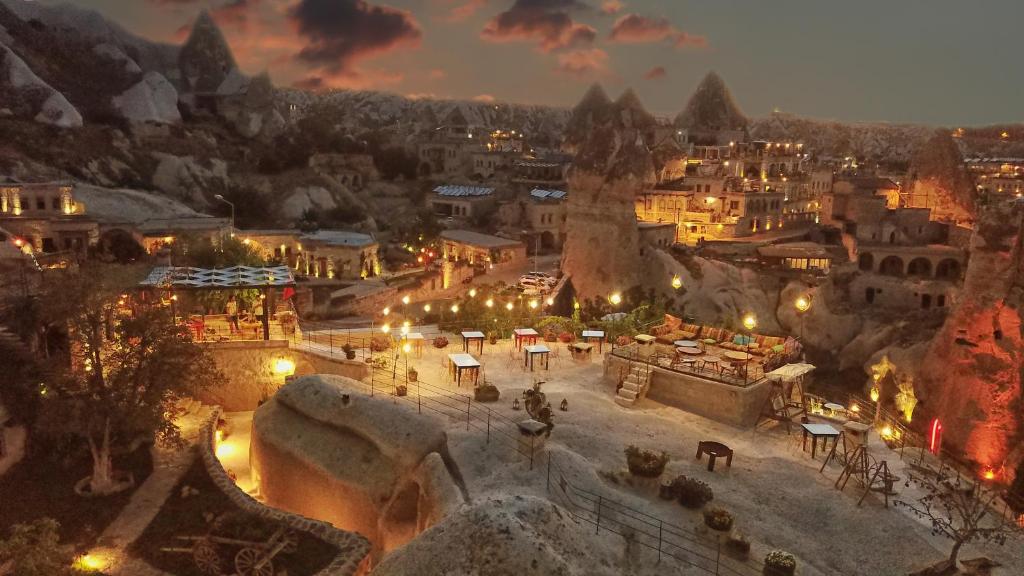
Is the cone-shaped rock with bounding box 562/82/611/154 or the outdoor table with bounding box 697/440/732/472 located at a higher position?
the cone-shaped rock with bounding box 562/82/611/154

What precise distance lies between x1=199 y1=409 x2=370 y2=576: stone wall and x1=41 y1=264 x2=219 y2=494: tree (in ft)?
7.91

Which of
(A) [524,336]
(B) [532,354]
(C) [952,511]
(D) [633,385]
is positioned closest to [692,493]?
(C) [952,511]

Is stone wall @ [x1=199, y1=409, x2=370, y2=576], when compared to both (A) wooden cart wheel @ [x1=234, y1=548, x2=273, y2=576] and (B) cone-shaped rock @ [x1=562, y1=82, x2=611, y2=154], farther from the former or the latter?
(B) cone-shaped rock @ [x1=562, y1=82, x2=611, y2=154]

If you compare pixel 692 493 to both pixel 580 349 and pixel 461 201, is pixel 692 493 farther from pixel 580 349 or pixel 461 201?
pixel 461 201

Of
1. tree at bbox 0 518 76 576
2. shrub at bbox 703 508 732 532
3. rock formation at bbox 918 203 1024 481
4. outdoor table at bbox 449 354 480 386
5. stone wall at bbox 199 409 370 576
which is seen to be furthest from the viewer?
rock formation at bbox 918 203 1024 481

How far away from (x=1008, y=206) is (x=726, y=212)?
2825 centimetres

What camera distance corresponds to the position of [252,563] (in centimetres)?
1817

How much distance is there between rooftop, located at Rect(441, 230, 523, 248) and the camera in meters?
58.7

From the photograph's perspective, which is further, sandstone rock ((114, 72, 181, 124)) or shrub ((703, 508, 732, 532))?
sandstone rock ((114, 72, 181, 124))

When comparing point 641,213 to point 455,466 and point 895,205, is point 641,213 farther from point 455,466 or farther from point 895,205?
point 455,466

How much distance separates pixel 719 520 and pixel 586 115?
105m

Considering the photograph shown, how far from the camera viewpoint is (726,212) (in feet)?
219

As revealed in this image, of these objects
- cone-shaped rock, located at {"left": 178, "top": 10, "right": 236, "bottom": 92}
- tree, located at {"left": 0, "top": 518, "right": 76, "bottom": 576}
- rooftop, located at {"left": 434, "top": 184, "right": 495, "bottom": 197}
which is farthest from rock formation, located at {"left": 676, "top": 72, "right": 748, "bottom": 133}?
tree, located at {"left": 0, "top": 518, "right": 76, "bottom": 576}

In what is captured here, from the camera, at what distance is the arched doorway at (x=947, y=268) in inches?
2208
